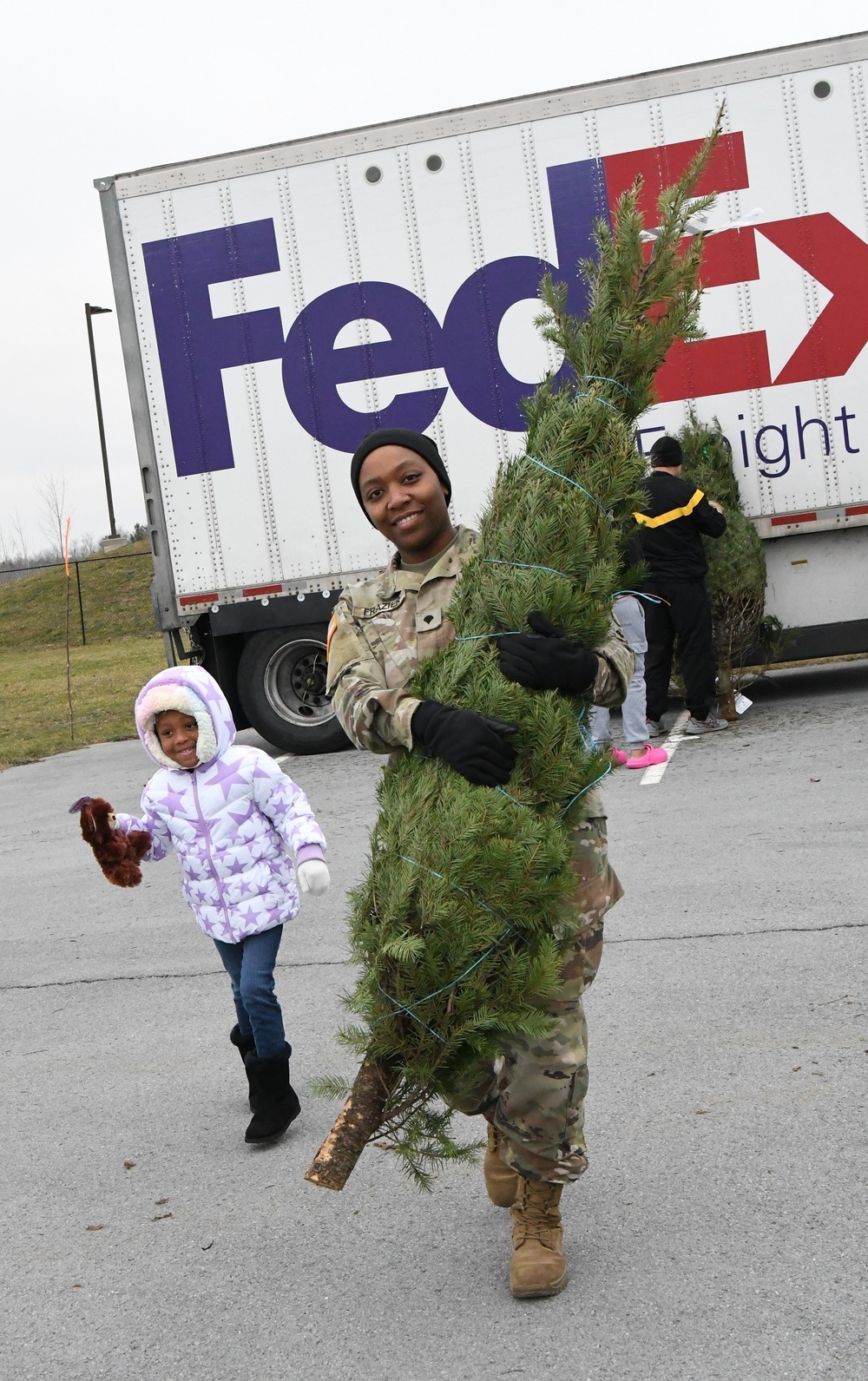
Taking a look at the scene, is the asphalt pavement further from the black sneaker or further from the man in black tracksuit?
the black sneaker

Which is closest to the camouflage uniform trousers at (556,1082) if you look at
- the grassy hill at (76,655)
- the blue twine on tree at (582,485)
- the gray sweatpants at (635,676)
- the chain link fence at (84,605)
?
the blue twine on tree at (582,485)

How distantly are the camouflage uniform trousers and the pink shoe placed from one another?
622 cm

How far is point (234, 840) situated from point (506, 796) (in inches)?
61.8

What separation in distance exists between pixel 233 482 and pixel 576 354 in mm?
7935

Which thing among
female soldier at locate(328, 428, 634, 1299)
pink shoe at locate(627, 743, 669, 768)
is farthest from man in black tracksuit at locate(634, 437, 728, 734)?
female soldier at locate(328, 428, 634, 1299)

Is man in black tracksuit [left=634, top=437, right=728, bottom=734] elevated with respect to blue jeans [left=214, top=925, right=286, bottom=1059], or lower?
elevated

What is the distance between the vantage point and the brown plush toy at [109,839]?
4422 millimetres

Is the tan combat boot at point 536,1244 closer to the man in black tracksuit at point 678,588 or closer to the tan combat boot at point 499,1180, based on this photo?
the tan combat boot at point 499,1180

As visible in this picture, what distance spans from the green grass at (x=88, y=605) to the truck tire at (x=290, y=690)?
2449cm

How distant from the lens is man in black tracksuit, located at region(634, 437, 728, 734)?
32.3 feet

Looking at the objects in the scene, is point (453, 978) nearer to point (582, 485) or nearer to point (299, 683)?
point (582, 485)

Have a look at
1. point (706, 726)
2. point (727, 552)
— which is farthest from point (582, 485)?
point (706, 726)

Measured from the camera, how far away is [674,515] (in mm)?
9891

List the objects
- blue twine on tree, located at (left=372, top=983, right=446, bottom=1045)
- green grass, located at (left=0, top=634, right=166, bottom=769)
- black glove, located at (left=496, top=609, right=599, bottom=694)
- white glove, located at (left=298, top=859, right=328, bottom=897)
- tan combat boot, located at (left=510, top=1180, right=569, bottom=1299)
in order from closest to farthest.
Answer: blue twine on tree, located at (left=372, top=983, right=446, bottom=1045)
black glove, located at (left=496, top=609, right=599, bottom=694)
tan combat boot, located at (left=510, top=1180, right=569, bottom=1299)
white glove, located at (left=298, top=859, right=328, bottom=897)
green grass, located at (left=0, top=634, right=166, bottom=769)
